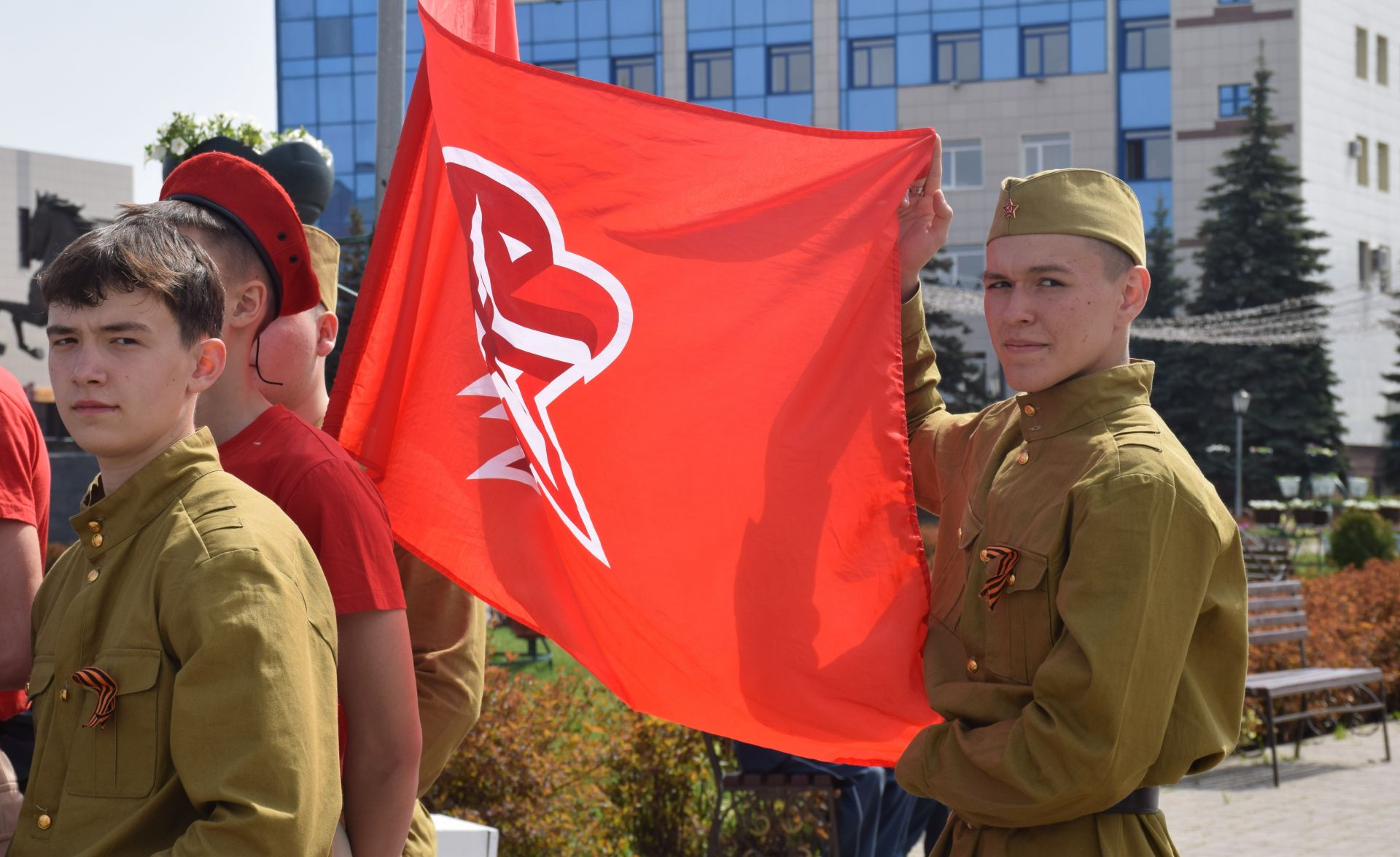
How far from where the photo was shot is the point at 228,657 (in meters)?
1.98

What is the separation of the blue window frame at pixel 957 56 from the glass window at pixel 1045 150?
2942 mm

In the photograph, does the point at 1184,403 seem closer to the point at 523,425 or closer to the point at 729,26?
the point at 729,26

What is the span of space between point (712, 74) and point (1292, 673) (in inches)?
1864

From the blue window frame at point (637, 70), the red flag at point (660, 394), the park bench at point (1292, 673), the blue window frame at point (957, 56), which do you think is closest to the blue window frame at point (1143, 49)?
the blue window frame at point (957, 56)

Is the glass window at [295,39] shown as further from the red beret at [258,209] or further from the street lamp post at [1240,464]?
the red beret at [258,209]

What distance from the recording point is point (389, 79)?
5.60 m

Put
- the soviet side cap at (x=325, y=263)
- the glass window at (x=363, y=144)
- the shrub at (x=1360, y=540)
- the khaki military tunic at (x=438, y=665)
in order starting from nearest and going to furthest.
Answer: the khaki military tunic at (x=438, y=665)
the soviet side cap at (x=325, y=263)
the shrub at (x=1360, y=540)
the glass window at (x=363, y=144)

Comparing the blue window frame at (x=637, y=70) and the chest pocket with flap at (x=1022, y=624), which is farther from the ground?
the blue window frame at (x=637, y=70)

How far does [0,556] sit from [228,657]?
1192 mm

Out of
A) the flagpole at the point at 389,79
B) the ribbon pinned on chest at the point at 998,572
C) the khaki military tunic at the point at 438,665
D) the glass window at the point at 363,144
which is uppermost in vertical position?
the glass window at the point at 363,144

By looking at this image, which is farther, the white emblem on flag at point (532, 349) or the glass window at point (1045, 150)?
the glass window at point (1045, 150)

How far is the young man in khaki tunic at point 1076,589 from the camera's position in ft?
8.71

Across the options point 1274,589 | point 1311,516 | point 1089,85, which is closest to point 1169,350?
point 1311,516

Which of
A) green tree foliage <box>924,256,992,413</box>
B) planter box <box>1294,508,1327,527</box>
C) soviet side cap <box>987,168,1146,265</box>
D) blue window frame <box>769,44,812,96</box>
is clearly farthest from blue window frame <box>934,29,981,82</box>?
soviet side cap <box>987,168,1146,265</box>
